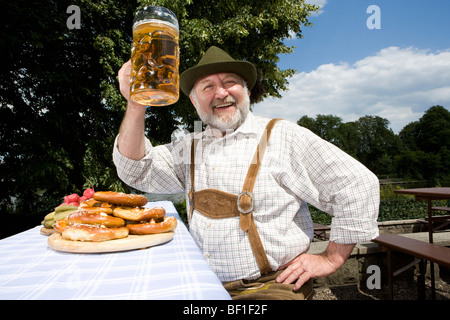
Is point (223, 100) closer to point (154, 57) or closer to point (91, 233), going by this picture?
point (154, 57)

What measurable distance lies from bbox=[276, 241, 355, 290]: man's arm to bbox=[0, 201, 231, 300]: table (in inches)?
24.0

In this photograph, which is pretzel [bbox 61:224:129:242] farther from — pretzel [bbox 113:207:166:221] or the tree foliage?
the tree foliage

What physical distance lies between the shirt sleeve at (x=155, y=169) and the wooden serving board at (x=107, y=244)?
595mm

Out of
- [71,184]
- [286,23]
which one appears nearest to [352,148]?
[286,23]

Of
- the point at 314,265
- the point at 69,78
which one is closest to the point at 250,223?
the point at 314,265

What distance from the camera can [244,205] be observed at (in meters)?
1.45

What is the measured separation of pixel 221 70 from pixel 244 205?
2.98 feet

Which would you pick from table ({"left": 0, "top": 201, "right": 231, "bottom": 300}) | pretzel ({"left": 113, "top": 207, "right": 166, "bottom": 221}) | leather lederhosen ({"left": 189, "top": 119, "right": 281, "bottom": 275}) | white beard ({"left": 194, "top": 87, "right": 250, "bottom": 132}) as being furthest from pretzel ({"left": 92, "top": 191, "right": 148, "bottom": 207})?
white beard ({"left": 194, "top": 87, "right": 250, "bottom": 132})

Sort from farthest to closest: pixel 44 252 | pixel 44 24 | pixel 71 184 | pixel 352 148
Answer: pixel 352 148
pixel 71 184
pixel 44 24
pixel 44 252

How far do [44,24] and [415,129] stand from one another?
2287 inches

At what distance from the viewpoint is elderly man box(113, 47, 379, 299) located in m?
1.44

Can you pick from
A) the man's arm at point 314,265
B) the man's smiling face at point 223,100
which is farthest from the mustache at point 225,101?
the man's arm at point 314,265
